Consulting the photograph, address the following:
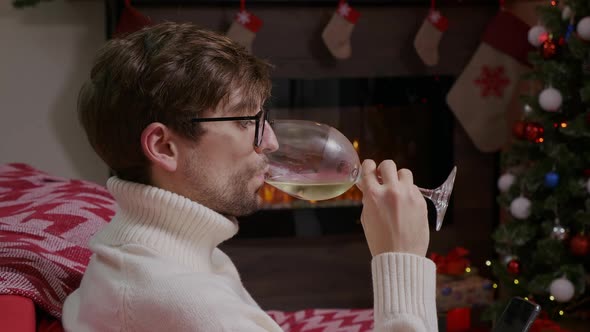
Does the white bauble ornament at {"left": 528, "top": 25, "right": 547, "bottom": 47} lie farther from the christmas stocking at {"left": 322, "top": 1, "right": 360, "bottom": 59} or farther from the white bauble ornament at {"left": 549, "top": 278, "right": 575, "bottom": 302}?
the white bauble ornament at {"left": 549, "top": 278, "right": 575, "bottom": 302}

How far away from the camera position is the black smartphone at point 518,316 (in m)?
1.15

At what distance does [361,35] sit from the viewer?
381 centimetres

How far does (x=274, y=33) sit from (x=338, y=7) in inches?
11.9

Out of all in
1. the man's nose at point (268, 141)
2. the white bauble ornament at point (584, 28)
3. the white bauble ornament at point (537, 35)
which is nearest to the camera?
the man's nose at point (268, 141)

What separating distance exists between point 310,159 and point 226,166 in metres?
0.14

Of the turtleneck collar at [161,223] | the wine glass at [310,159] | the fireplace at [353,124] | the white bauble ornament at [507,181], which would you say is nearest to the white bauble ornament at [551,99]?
the white bauble ornament at [507,181]

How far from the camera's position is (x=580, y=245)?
10.3 feet

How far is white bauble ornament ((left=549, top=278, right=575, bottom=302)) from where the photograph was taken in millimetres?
3121

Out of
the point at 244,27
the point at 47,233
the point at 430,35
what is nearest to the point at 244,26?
the point at 244,27

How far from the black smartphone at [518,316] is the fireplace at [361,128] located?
2653mm

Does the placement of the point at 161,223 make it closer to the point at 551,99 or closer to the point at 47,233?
the point at 47,233

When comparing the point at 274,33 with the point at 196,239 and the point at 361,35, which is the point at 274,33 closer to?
the point at 361,35

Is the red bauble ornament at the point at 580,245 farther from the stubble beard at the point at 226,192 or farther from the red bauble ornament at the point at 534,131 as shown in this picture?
the stubble beard at the point at 226,192

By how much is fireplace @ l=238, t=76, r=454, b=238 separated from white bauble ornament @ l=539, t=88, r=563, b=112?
0.77 m
